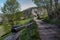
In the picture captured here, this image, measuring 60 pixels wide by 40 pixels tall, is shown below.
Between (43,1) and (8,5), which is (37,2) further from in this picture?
(8,5)

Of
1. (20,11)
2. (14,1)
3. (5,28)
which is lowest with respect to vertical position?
(5,28)

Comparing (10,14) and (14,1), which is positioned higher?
(14,1)

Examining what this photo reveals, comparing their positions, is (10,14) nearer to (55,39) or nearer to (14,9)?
(14,9)

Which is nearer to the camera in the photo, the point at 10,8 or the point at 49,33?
the point at 49,33

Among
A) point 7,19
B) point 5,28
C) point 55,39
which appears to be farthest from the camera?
point 7,19

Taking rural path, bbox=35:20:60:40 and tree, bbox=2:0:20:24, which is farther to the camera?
tree, bbox=2:0:20:24

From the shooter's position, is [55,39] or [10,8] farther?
[10,8]

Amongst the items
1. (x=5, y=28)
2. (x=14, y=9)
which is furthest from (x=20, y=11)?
(x=5, y=28)

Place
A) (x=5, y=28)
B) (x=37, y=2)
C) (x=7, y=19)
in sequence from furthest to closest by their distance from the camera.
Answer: (x=37, y=2)
(x=7, y=19)
(x=5, y=28)

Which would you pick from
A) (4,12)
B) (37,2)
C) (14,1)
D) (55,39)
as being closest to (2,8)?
(4,12)

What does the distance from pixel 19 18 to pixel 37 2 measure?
109 inches

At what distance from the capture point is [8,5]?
15195 millimetres

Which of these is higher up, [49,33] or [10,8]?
[10,8]

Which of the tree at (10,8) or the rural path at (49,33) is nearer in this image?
A: the rural path at (49,33)
